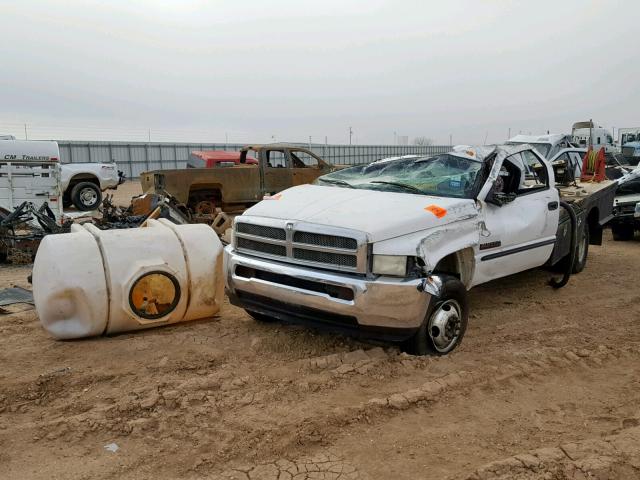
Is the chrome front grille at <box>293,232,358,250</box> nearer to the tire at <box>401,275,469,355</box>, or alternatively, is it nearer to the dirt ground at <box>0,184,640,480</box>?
the tire at <box>401,275,469,355</box>

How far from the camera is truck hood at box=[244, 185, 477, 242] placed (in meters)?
4.23

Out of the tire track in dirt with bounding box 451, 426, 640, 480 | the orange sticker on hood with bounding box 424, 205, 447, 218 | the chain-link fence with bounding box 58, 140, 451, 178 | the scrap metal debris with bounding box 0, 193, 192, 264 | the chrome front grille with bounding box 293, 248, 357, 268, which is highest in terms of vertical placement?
the chain-link fence with bounding box 58, 140, 451, 178

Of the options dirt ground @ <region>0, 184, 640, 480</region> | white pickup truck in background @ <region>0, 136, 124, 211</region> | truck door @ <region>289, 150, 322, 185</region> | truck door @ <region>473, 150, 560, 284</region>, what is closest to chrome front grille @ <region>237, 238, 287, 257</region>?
dirt ground @ <region>0, 184, 640, 480</region>

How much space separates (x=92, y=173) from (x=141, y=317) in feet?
43.3

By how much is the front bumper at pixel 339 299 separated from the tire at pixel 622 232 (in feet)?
28.7

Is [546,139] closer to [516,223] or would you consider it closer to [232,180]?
[232,180]

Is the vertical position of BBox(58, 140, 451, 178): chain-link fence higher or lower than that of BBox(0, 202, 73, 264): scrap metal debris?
higher

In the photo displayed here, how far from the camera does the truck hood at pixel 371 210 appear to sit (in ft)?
13.9

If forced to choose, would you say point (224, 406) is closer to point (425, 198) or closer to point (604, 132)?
point (425, 198)

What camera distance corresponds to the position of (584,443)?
A: 314cm

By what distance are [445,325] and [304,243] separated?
1325mm

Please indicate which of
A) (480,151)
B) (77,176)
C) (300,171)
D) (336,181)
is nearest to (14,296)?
(336,181)

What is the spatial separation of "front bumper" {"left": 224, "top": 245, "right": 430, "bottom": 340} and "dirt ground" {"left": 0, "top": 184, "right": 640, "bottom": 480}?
33 centimetres

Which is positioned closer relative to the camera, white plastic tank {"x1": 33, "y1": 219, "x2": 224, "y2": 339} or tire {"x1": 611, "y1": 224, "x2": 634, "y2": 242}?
white plastic tank {"x1": 33, "y1": 219, "x2": 224, "y2": 339}
